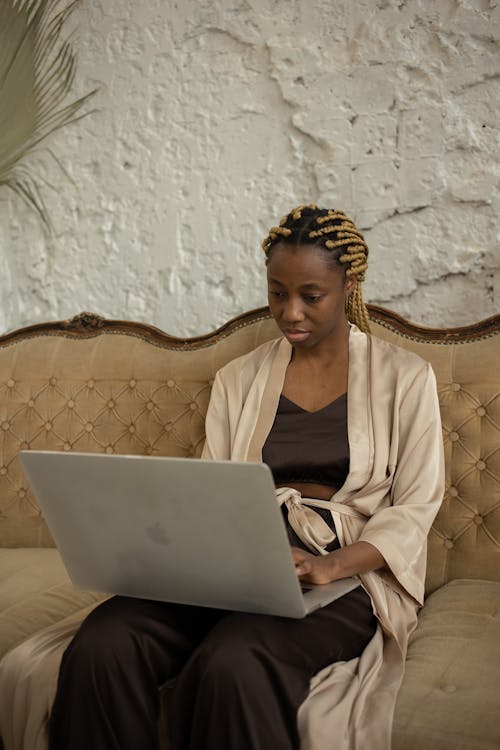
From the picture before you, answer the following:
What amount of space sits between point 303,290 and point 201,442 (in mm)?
652

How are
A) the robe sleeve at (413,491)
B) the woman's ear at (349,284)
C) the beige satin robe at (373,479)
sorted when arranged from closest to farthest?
the beige satin robe at (373,479), the robe sleeve at (413,491), the woman's ear at (349,284)

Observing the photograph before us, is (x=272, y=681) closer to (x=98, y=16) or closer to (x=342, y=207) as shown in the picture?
(x=342, y=207)

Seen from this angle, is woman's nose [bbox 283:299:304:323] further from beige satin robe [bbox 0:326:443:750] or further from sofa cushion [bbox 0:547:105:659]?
sofa cushion [bbox 0:547:105:659]

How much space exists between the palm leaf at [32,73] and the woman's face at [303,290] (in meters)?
1.38

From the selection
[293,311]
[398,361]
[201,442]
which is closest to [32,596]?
[201,442]

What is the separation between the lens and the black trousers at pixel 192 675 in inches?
56.8

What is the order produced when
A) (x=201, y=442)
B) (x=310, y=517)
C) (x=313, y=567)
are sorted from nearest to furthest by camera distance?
(x=313, y=567)
(x=310, y=517)
(x=201, y=442)

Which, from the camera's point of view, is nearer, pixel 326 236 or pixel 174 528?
pixel 174 528

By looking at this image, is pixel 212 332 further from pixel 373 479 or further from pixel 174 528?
pixel 174 528

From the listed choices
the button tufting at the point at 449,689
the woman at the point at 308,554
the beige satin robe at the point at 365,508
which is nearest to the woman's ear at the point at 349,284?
the woman at the point at 308,554

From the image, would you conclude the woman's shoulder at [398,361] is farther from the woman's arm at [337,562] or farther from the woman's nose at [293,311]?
the woman's arm at [337,562]

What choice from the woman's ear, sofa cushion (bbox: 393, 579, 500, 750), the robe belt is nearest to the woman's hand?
the robe belt

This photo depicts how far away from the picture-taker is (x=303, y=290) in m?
1.92

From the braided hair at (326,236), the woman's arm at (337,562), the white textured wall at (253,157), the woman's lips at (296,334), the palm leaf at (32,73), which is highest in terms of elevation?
the palm leaf at (32,73)
